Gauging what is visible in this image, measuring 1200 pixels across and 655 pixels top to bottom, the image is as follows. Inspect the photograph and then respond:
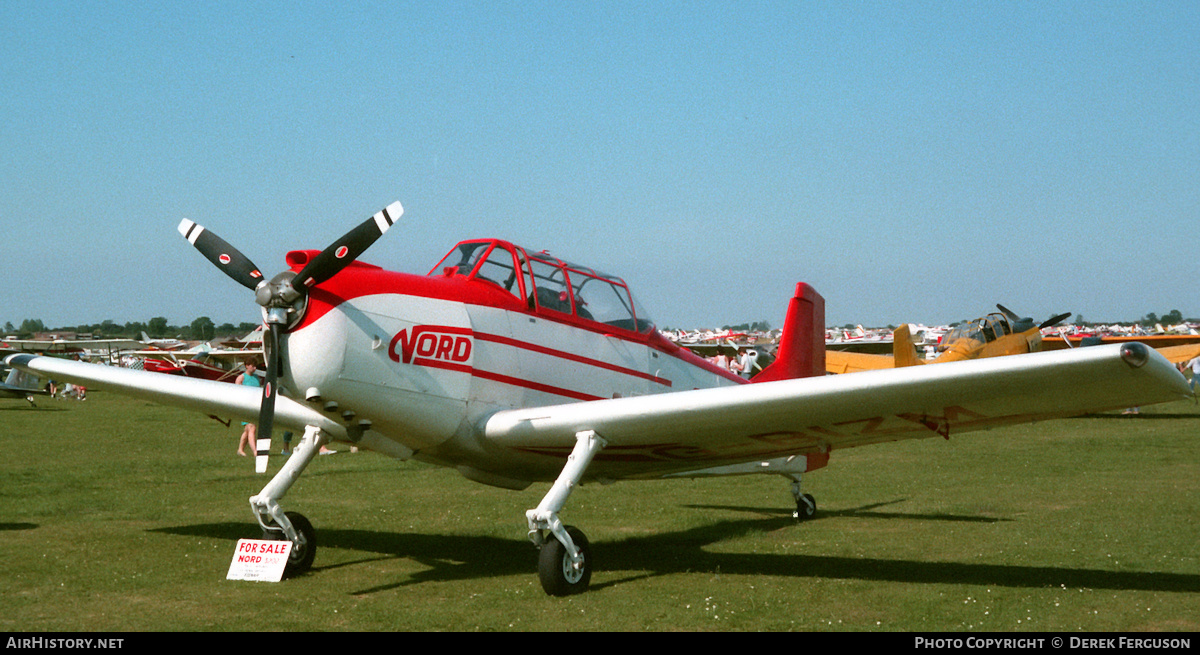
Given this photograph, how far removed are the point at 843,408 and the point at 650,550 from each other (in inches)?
123

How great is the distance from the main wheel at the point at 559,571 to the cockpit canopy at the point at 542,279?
2.02m

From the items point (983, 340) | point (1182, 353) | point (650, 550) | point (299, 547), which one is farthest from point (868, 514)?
point (1182, 353)

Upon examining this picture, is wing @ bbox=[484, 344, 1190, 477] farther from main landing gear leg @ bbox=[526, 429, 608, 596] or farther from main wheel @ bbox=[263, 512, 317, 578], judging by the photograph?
main wheel @ bbox=[263, 512, 317, 578]

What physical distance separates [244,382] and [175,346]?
7670 centimetres

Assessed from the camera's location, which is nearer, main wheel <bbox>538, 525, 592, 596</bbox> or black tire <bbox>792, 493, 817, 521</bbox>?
main wheel <bbox>538, 525, 592, 596</bbox>

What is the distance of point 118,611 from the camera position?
608 cm

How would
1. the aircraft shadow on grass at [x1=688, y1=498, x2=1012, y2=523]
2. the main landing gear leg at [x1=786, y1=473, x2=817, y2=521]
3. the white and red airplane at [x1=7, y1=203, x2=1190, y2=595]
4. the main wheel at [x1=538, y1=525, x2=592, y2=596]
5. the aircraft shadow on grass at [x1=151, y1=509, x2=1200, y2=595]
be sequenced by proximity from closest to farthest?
the white and red airplane at [x1=7, y1=203, x2=1190, y2=595]
the main wheel at [x1=538, y1=525, x2=592, y2=596]
the aircraft shadow on grass at [x1=151, y1=509, x2=1200, y2=595]
the aircraft shadow on grass at [x1=688, y1=498, x2=1012, y2=523]
the main landing gear leg at [x1=786, y1=473, x2=817, y2=521]

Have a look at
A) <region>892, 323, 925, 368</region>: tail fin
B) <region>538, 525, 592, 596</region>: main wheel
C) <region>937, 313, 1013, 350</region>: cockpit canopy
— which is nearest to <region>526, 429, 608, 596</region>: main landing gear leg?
<region>538, 525, 592, 596</region>: main wheel

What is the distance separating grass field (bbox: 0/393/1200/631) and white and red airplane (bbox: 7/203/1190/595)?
0.81 metres

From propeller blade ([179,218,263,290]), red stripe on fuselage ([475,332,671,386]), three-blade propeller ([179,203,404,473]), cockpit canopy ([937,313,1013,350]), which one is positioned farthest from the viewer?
cockpit canopy ([937,313,1013,350])

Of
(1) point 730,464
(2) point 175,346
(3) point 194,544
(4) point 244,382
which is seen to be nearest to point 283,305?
(3) point 194,544

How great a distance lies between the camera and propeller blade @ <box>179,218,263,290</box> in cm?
661

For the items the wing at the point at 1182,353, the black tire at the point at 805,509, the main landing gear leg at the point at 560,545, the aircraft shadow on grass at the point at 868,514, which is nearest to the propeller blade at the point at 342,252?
the main landing gear leg at the point at 560,545
